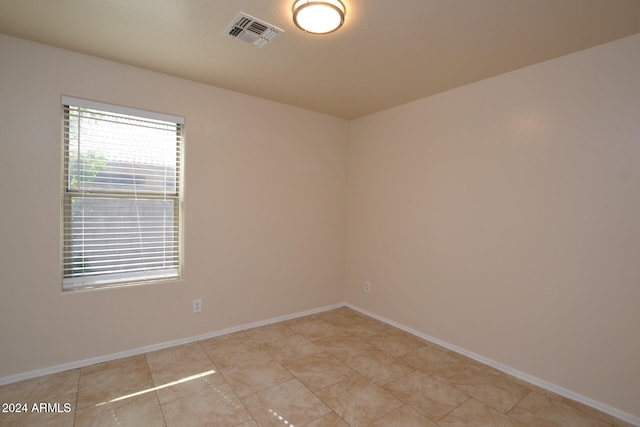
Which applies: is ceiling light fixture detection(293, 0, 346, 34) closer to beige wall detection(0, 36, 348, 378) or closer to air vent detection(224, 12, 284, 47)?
air vent detection(224, 12, 284, 47)

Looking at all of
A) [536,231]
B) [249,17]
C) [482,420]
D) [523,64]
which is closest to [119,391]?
[482,420]

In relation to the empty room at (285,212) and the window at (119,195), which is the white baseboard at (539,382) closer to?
the empty room at (285,212)

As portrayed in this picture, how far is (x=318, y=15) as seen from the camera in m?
1.74

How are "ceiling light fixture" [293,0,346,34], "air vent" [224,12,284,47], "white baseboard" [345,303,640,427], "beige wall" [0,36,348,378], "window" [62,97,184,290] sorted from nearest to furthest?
"ceiling light fixture" [293,0,346,34] → "air vent" [224,12,284,47] → "white baseboard" [345,303,640,427] → "beige wall" [0,36,348,378] → "window" [62,97,184,290]

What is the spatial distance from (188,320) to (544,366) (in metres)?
3.00

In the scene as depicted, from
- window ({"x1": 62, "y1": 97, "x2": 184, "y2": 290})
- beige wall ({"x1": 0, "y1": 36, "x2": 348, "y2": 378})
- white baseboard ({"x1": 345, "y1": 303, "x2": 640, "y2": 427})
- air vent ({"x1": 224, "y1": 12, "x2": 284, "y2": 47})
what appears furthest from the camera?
window ({"x1": 62, "y1": 97, "x2": 184, "y2": 290})

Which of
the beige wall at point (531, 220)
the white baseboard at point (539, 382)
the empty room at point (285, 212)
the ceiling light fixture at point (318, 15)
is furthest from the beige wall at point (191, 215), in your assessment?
the ceiling light fixture at point (318, 15)

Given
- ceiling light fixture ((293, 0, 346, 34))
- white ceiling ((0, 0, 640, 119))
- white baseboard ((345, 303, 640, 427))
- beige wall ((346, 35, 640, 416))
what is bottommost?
white baseboard ((345, 303, 640, 427))

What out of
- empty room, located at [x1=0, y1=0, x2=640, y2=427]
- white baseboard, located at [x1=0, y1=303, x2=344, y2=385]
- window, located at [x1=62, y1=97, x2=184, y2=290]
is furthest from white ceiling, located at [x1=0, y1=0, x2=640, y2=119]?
white baseboard, located at [x1=0, y1=303, x2=344, y2=385]

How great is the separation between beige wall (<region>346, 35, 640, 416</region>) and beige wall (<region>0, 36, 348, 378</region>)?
0.96 meters

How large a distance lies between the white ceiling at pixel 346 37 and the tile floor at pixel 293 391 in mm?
2436

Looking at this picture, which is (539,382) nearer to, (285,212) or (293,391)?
(293,391)

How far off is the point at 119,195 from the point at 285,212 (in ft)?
5.26

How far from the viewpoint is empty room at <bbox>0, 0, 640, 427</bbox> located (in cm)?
199
